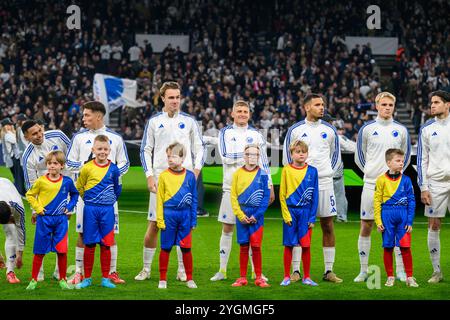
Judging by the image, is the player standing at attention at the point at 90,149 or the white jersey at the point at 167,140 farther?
the white jersey at the point at 167,140

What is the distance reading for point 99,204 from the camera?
9.28 metres

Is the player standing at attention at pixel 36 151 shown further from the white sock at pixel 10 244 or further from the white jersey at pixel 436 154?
the white jersey at pixel 436 154

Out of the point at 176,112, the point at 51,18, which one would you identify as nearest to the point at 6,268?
the point at 176,112

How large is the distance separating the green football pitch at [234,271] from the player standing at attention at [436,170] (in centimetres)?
50

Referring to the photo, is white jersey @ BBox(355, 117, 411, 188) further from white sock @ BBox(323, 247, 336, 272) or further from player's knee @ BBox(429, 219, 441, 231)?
white sock @ BBox(323, 247, 336, 272)

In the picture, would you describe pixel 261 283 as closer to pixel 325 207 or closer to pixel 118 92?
pixel 325 207

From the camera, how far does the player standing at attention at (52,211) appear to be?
9211 mm

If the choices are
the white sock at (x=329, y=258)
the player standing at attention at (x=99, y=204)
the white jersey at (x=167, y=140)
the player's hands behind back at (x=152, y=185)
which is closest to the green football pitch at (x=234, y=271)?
the white sock at (x=329, y=258)

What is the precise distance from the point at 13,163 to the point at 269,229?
24.5 feet

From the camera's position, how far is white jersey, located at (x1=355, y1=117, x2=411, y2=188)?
994 centimetres

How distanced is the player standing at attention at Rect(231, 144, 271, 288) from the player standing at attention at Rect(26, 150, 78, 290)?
1.65 m

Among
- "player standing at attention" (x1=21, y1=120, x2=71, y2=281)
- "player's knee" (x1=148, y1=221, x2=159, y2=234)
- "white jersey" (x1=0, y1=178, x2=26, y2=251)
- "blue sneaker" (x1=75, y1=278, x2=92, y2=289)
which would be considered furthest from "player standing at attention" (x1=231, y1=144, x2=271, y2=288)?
"white jersey" (x1=0, y1=178, x2=26, y2=251)

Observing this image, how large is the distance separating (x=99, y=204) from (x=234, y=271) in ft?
6.59

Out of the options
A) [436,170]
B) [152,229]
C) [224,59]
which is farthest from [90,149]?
[224,59]
